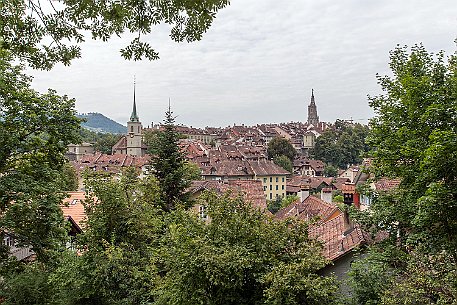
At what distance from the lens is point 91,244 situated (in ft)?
38.1

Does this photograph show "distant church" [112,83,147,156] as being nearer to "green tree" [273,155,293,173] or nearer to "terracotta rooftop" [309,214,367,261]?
"green tree" [273,155,293,173]

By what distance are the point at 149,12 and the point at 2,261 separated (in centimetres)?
1143

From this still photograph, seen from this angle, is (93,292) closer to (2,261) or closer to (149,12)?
(2,261)

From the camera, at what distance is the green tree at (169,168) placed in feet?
Result: 61.6

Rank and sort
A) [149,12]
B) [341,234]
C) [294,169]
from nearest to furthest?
[149,12], [341,234], [294,169]

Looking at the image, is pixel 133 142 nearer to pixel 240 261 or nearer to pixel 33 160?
pixel 33 160

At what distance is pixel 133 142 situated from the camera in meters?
92.6

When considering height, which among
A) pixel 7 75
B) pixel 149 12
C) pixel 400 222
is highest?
pixel 7 75

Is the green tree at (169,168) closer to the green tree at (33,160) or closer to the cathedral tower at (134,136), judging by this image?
the green tree at (33,160)

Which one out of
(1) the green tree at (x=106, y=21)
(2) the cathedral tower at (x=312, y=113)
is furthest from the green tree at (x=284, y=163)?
(2) the cathedral tower at (x=312, y=113)

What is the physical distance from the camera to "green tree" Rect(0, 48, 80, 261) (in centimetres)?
1195

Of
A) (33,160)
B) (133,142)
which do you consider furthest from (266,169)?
(33,160)

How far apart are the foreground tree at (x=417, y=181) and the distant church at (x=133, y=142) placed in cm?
8439

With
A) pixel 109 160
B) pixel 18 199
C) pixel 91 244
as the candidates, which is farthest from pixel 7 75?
pixel 109 160
